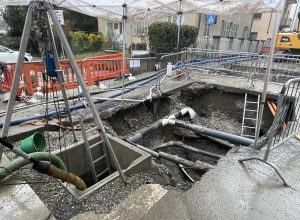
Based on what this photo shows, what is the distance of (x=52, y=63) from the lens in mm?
2602

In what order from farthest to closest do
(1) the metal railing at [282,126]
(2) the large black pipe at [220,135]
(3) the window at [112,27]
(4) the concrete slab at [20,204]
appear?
(3) the window at [112,27]
(2) the large black pipe at [220,135]
(1) the metal railing at [282,126]
(4) the concrete slab at [20,204]

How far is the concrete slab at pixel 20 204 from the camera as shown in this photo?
2.46m

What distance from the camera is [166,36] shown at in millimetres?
13492

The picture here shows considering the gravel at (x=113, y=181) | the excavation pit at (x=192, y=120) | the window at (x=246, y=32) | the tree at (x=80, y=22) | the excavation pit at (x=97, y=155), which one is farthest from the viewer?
the window at (x=246, y=32)

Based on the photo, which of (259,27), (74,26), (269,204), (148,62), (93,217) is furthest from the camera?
(259,27)

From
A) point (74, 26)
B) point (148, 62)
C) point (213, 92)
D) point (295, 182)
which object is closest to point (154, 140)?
point (213, 92)

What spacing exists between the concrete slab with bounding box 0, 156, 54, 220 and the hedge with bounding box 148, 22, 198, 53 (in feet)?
40.1

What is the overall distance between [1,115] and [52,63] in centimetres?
385

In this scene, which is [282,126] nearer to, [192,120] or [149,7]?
[192,120]

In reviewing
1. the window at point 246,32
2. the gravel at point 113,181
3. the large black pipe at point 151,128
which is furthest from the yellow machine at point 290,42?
the window at point 246,32

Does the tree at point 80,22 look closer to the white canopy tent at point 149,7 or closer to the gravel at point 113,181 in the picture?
the white canopy tent at point 149,7

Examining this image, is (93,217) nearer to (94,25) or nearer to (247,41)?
(247,41)

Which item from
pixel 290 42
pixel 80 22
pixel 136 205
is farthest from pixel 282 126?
pixel 80 22

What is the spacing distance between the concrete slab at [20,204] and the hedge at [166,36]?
12216 millimetres
